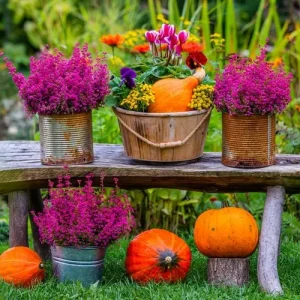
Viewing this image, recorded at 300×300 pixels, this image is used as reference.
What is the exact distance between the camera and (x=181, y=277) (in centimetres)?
348

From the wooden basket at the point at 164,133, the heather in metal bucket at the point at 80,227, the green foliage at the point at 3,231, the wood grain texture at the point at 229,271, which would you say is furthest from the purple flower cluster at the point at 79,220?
the green foliage at the point at 3,231

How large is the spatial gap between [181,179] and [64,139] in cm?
55

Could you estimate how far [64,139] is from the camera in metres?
3.32

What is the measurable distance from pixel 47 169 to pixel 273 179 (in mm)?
982

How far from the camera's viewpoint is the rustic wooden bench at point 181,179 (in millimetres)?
3287

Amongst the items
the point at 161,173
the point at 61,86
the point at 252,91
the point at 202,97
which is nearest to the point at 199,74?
the point at 202,97

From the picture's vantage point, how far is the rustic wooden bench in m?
3.29

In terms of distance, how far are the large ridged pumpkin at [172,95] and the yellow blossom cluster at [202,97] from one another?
0.02m

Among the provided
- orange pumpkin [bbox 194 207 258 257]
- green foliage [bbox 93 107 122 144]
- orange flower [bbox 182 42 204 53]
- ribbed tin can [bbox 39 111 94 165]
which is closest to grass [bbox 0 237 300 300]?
orange pumpkin [bbox 194 207 258 257]

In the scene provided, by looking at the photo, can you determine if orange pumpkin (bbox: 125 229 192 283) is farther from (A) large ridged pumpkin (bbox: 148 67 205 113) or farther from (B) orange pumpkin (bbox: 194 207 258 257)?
(A) large ridged pumpkin (bbox: 148 67 205 113)

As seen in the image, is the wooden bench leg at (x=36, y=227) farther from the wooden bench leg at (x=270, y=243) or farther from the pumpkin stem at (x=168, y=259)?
the wooden bench leg at (x=270, y=243)

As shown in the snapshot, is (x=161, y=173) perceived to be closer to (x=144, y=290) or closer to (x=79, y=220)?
(x=79, y=220)

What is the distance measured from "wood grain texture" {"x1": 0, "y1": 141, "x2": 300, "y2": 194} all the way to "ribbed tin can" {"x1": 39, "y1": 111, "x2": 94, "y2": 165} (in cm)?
5

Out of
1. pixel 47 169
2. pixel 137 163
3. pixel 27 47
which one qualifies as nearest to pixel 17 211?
pixel 47 169
